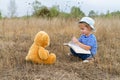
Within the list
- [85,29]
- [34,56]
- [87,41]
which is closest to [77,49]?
[87,41]

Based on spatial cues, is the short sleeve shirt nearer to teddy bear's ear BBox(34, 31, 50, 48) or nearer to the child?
the child

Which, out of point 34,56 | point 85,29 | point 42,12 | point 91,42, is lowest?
point 34,56

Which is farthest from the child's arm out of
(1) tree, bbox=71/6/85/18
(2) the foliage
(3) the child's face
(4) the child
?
(2) the foliage

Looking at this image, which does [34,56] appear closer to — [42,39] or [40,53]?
[40,53]

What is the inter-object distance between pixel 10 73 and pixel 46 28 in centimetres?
369

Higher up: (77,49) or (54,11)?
(54,11)

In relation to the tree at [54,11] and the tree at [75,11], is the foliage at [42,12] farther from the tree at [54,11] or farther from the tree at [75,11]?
the tree at [75,11]

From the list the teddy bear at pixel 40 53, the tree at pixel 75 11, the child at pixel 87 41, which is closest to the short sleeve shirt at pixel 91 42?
the child at pixel 87 41

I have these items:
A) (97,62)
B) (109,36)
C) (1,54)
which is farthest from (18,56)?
(109,36)

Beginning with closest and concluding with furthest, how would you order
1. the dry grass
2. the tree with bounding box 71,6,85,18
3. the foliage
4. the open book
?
the dry grass, the open book, the tree with bounding box 71,6,85,18, the foliage

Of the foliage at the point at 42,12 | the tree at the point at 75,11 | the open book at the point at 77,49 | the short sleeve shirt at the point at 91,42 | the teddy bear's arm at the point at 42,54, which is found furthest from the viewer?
the foliage at the point at 42,12

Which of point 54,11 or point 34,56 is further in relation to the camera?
point 54,11

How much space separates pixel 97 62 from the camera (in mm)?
4867

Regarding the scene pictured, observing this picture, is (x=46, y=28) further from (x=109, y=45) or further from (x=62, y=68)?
(x=62, y=68)
